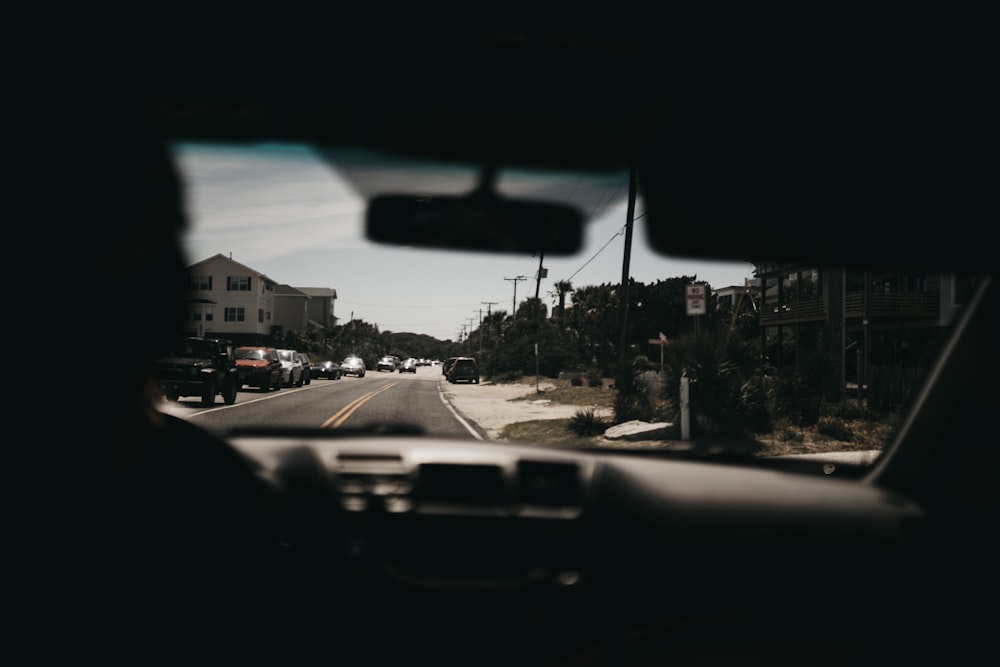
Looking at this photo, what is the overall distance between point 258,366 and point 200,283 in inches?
923

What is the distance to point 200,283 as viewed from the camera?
2.25 metres

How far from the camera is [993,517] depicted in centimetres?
255

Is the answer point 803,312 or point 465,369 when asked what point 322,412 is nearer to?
point 803,312

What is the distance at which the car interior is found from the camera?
2209mm

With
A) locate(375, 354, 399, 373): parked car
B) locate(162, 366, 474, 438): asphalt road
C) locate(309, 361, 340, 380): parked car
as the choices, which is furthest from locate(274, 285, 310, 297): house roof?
locate(375, 354, 399, 373): parked car

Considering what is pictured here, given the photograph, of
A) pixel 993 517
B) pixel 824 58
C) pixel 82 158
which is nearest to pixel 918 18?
pixel 824 58

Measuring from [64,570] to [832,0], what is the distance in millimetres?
2689

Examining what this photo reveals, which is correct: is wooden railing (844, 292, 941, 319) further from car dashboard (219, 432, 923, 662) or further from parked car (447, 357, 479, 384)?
parked car (447, 357, 479, 384)

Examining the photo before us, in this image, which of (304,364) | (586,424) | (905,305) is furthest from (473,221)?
(304,364)

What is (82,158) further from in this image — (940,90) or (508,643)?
(940,90)

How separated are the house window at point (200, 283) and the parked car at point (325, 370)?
34.6m

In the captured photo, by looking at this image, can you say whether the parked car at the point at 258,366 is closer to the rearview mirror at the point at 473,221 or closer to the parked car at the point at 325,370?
the parked car at the point at 325,370

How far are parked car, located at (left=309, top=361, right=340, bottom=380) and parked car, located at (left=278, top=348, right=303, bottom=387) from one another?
3.24m

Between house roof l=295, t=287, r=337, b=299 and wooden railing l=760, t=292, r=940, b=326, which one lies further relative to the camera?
house roof l=295, t=287, r=337, b=299
